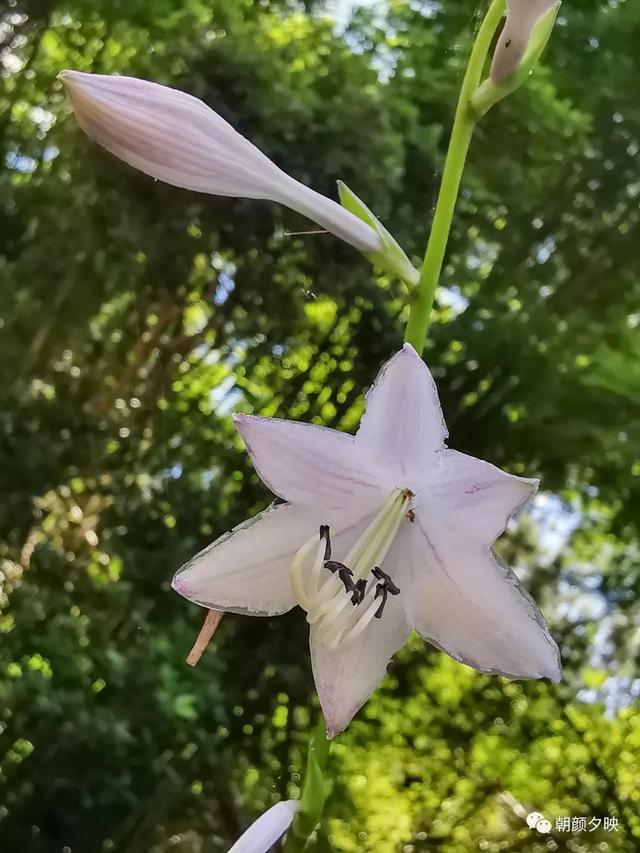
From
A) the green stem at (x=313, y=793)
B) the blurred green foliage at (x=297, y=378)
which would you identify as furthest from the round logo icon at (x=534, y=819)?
the green stem at (x=313, y=793)

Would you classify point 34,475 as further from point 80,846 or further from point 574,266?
point 574,266

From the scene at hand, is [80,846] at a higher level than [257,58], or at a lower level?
lower

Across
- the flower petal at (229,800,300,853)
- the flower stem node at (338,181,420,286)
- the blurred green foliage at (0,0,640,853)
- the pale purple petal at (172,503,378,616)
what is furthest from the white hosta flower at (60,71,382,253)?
the blurred green foliage at (0,0,640,853)

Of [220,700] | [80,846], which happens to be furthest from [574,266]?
[80,846]

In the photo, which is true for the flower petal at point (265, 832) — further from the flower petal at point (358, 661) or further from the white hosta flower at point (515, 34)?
the white hosta flower at point (515, 34)

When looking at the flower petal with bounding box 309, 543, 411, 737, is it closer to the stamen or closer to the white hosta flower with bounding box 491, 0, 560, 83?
the stamen

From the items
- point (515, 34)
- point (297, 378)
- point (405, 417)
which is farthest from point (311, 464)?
point (297, 378)

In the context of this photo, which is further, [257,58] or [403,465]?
[257,58]
